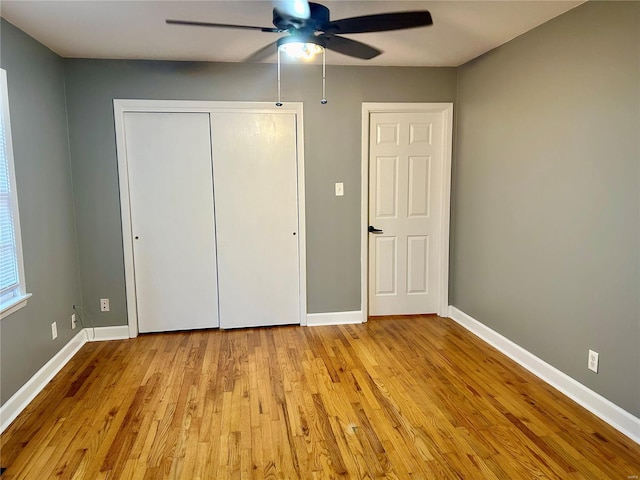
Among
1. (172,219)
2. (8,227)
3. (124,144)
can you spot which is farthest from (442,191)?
(8,227)

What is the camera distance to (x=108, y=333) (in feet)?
12.1

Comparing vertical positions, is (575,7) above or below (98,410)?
above

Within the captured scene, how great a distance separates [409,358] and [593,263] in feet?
4.65

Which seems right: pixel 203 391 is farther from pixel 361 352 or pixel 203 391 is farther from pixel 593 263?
pixel 593 263

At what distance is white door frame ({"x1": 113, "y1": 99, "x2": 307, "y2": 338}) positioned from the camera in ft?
11.5

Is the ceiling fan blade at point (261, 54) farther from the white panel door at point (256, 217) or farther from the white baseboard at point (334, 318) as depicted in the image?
the white baseboard at point (334, 318)

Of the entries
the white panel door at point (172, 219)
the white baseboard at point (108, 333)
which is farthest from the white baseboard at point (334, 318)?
the white baseboard at point (108, 333)

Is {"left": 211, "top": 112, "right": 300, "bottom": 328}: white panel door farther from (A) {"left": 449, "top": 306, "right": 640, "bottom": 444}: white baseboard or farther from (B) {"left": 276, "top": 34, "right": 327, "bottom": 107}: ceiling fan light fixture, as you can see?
(A) {"left": 449, "top": 306, "right": 640, "bottom": 444}: white baseboard

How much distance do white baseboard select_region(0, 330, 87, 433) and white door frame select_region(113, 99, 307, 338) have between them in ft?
1.47

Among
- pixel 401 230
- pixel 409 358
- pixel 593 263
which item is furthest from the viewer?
pixel 401 230

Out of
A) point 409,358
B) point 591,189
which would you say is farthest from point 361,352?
point 591,189

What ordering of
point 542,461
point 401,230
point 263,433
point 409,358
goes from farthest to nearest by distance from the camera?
point 401,230 → point 409,358 → point 263,433 → point 542,461

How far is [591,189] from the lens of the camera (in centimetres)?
243

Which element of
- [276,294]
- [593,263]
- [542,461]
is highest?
[593,263]
